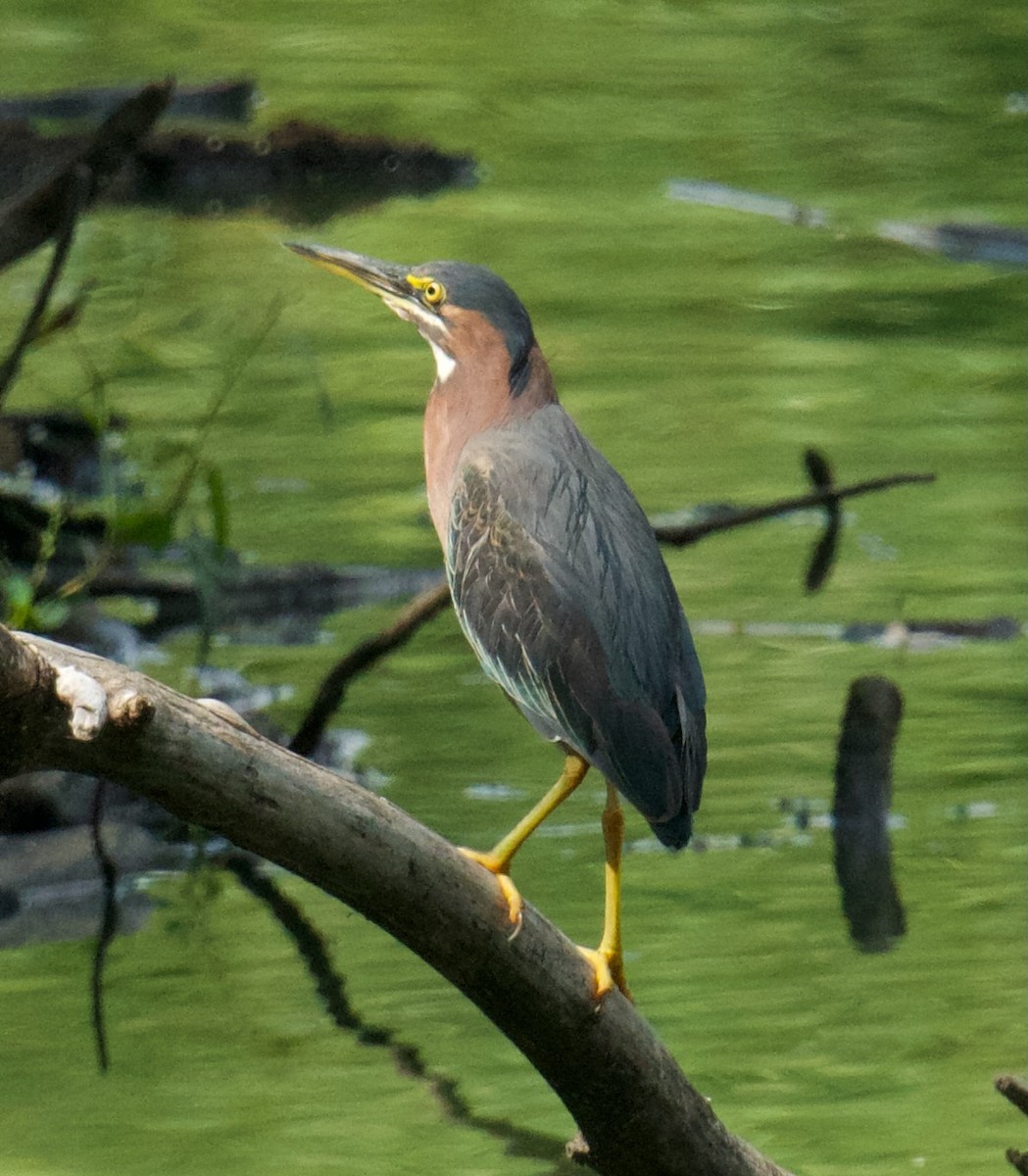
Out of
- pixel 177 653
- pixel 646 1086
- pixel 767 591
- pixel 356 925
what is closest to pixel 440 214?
pixel 767 591

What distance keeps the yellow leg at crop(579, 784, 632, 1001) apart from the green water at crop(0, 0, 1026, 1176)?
94cm

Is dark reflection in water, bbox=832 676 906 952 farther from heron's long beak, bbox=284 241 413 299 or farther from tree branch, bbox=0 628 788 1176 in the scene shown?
Answer: tree branch, bbox=0 628 788 1176

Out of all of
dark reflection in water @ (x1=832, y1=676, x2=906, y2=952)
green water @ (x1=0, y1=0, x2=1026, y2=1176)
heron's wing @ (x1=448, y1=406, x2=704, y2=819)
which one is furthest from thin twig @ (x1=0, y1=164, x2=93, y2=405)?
dark reflection in water @ (x1=832, y1=676, x2=906, y2=952)

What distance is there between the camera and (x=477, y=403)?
256 cm

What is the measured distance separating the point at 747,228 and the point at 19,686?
648 centimetres

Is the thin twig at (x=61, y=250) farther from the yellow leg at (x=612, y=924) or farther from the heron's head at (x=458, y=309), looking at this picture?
the yellow leg at (x=612, y=924)

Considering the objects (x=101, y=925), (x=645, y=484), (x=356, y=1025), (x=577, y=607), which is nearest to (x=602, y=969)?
(x=577, y=607)

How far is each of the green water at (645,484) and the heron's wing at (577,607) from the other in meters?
1.02

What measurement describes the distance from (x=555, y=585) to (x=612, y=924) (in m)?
0.34

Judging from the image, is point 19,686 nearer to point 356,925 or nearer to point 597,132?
point 356,925

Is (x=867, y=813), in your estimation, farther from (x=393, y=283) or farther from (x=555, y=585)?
(x=555, y=585)

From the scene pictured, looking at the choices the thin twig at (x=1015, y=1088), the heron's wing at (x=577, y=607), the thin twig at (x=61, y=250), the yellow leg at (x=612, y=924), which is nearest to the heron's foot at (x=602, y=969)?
the yellow leg at (x=612, y=924)

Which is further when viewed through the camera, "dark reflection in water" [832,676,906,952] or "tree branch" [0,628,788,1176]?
"dark reflection in water" [832,676,906,952]

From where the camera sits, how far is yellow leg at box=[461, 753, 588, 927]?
2100 mm
